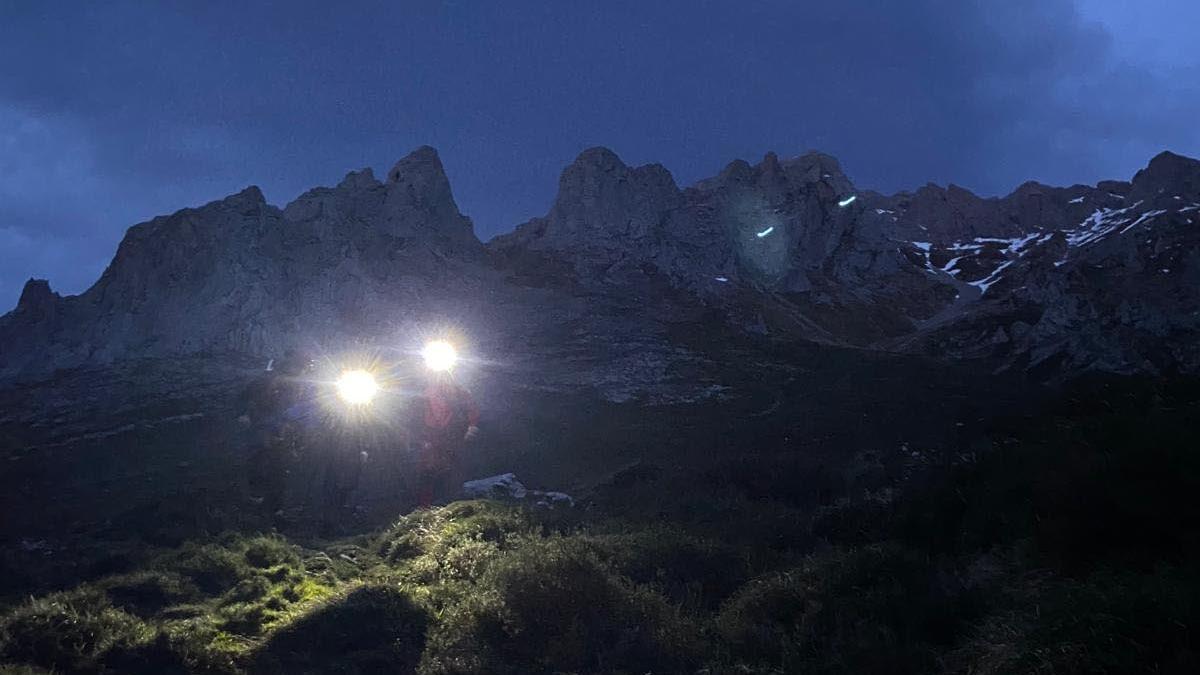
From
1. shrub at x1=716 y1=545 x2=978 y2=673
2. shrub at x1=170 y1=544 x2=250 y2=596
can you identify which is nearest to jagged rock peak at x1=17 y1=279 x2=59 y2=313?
shrub at x1=170 y1=544 x2=250 y2=596

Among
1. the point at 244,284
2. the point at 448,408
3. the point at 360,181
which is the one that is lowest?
the point at 448,408

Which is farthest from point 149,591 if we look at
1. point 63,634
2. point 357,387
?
point 357,387

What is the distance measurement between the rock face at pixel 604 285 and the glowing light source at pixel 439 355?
→ 15.7 feet

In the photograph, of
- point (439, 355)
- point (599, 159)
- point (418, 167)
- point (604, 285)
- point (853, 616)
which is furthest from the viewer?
point (599, 159)

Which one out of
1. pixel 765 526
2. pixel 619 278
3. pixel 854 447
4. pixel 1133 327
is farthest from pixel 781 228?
pixel 765 526

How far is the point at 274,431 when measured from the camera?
43344 mm

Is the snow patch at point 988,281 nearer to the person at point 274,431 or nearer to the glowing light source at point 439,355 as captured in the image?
the glowing light source at point 439,355

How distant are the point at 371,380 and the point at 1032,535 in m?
57.8

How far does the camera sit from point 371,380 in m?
62.9

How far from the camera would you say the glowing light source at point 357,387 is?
51156 mm

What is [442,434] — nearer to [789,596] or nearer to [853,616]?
[789,596]

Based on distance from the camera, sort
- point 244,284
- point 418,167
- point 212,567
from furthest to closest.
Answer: point 418,167, point 244,284, point 212,567

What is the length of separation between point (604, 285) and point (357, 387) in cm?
5246

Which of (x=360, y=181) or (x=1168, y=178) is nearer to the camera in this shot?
(x=360, y=181)
